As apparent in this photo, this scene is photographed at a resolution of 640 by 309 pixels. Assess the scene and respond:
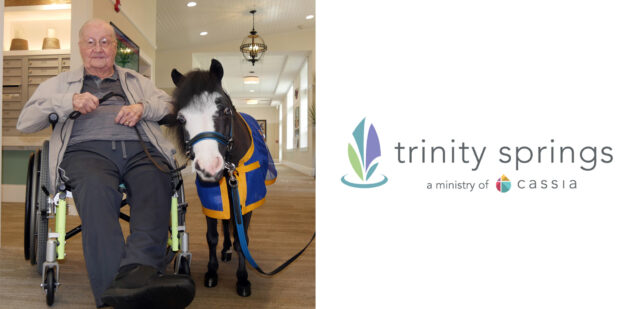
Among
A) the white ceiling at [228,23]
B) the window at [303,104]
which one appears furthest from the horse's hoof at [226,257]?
the window at [303,104]

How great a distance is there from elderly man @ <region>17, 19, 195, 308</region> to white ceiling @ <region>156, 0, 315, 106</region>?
567 cm

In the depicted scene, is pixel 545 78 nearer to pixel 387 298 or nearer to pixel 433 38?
pixel 433 38

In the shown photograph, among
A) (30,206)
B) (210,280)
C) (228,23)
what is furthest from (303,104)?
(210,280)

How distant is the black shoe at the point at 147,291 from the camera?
3.30 ft

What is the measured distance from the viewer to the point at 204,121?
4.14 feet

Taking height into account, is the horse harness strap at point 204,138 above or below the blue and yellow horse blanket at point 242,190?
above

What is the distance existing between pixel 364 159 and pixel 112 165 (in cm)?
114

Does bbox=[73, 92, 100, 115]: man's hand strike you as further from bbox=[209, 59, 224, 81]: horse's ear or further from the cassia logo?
the cassia logo

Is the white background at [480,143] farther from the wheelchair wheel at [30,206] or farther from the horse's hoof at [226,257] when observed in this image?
the wheelchair wheel at [30,206]

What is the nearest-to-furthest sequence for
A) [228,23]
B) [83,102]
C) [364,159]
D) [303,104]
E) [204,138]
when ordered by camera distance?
[364,159], [204,138], [83,102], [228,23], [303,104]

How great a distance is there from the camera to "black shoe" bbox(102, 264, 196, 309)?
3.30 feet

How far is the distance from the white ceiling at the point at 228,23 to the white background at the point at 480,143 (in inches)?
271

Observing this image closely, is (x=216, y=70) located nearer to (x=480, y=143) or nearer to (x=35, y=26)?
(x=480, y=143)

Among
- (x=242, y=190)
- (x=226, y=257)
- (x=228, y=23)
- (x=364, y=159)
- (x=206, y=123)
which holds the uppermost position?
(x=228, y=23)
